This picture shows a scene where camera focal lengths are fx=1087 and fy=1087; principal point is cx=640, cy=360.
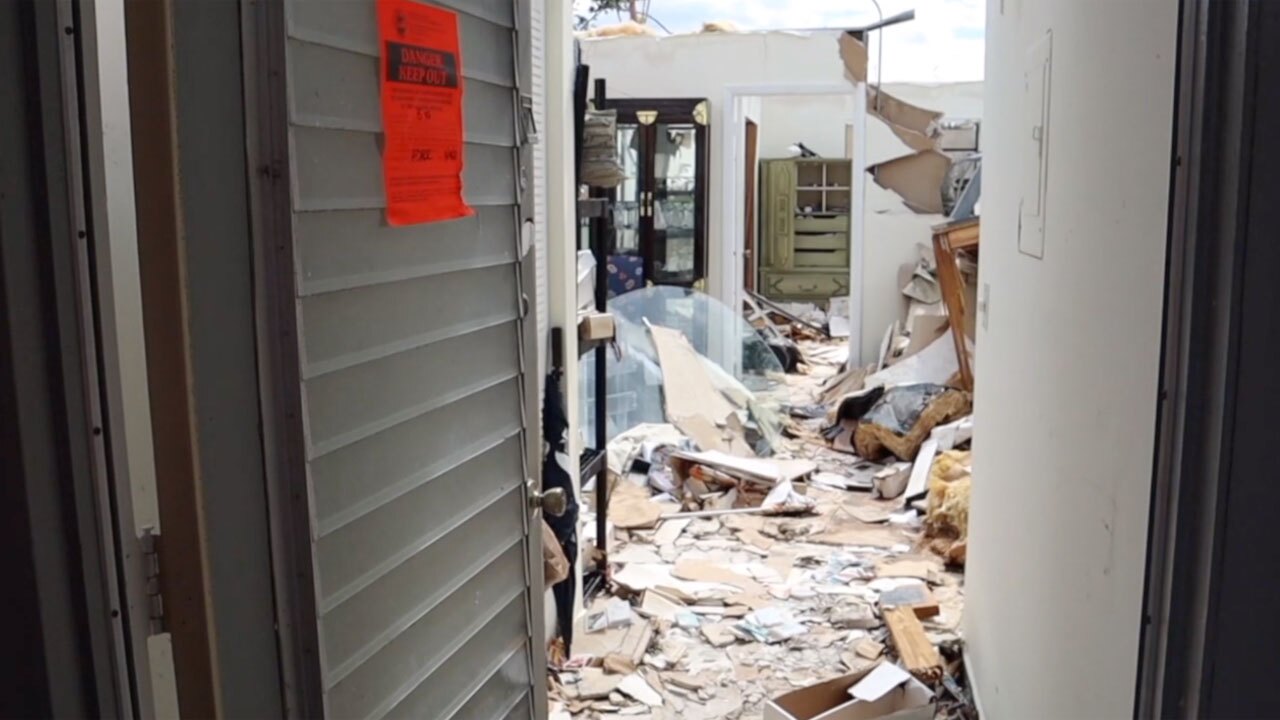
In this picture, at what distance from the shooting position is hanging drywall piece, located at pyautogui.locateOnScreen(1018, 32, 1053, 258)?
6.82 ft

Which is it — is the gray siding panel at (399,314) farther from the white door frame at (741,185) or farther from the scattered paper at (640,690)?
the white door frame at (741,185)

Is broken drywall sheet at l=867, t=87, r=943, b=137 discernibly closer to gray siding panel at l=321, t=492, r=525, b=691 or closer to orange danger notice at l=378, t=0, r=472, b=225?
gray siding panel at l=321, t=492, r=525, b=691

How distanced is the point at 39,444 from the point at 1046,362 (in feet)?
5.53

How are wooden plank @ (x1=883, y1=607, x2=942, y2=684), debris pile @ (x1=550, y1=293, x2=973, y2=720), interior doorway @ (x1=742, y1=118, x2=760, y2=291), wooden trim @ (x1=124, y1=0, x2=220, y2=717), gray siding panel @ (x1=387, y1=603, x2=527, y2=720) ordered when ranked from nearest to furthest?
wooden trim @ (x1=124, y1=0, x2=220, y2=717) < gray siding panel @ (x1=387, y1=603, x2=527, y2=720) < wooden plank @ (x1=883, y1=607, x2=942, y2=684) < debris pile @ (x1=550, y1=293, x2=973, y2=720) < interior doorway @ (x1=742, y1=118, x2=760, y2=291)

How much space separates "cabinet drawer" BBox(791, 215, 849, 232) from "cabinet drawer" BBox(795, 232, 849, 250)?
0.19ft

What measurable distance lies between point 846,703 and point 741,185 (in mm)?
5695

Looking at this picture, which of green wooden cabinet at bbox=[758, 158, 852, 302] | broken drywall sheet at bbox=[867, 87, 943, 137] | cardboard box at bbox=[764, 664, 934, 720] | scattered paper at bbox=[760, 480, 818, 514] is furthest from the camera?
green wooden cabinet at bbox=[758, 158, 852, 302]

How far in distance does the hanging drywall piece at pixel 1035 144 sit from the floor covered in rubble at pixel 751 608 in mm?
1431

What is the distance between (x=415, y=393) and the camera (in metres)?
1.57

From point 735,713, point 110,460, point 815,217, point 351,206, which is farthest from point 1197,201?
point 815,217

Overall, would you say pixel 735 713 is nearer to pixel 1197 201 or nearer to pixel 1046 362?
pixel 1046 362

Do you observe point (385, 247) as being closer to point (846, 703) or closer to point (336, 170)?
point (336, 170)

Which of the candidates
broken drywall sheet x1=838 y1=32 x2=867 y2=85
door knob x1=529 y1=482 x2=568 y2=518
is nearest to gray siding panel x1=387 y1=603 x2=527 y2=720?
door knob x1=529 y1=482 x2=568 y2=518

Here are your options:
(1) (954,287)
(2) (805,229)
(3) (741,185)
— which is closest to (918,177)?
(3) (741,185)
